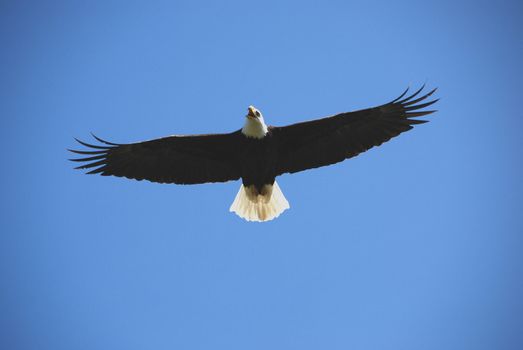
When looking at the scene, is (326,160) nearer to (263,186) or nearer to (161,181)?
(263,186)

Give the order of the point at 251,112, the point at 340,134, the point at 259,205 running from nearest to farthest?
1. the point at 251,112
2. the point at 340,134
3. the point at 259,205

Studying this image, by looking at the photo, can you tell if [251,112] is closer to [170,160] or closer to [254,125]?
[254,125]

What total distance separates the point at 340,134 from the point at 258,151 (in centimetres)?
131

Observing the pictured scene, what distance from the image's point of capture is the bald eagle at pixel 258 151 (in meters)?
7.31

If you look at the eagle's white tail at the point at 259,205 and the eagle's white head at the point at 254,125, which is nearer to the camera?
the eagle's white head at the point at 254,125

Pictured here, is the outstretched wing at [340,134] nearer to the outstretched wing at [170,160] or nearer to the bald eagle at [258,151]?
the bald eagle at [258,151]

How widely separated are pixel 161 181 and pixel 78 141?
131 centimetres

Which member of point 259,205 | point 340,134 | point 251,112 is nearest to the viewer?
point 251,112

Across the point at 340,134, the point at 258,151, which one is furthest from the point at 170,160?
the point at 340,134

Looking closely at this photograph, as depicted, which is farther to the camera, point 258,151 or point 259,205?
point 259,205

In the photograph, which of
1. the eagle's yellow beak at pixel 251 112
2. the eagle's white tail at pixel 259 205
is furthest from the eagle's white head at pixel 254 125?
the eagle's white tail at pixel 259 205

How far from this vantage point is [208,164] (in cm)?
762

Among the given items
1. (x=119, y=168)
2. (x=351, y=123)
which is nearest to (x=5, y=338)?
(x=119, y=168)

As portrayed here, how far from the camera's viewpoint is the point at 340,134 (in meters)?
7.51
